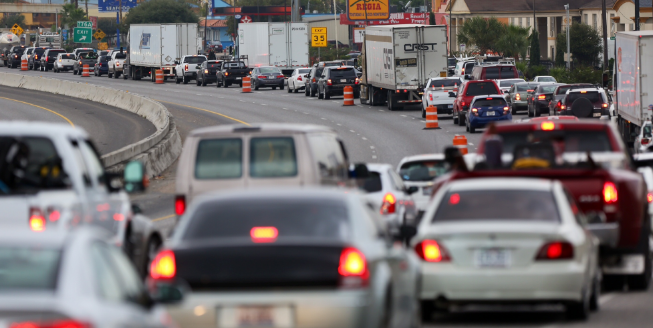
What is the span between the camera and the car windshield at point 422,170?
18266 millimetres

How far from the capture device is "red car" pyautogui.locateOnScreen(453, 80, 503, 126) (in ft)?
137

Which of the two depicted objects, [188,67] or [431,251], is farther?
[188,67]

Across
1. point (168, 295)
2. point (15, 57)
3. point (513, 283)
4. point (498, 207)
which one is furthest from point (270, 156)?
point (15, 57)

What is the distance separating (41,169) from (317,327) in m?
2.98

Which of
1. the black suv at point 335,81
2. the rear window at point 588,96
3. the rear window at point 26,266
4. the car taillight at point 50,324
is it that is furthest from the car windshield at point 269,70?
the car taillight at point 50,324

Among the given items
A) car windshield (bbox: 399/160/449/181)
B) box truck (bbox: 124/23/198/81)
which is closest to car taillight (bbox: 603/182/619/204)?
car windshield (bbox: 399/160/449/181)

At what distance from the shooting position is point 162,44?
7306 centimetres

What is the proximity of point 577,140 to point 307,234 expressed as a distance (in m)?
5.95

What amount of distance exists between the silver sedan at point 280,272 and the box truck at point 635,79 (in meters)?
21.8

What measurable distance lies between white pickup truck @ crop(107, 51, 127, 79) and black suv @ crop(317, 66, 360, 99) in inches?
1049

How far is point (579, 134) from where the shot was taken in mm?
12742

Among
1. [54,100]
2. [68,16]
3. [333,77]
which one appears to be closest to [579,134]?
[333,77]

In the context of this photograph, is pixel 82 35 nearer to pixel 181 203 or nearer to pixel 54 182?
pixel 181 203

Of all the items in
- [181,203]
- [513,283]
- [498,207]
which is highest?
[498,207]
